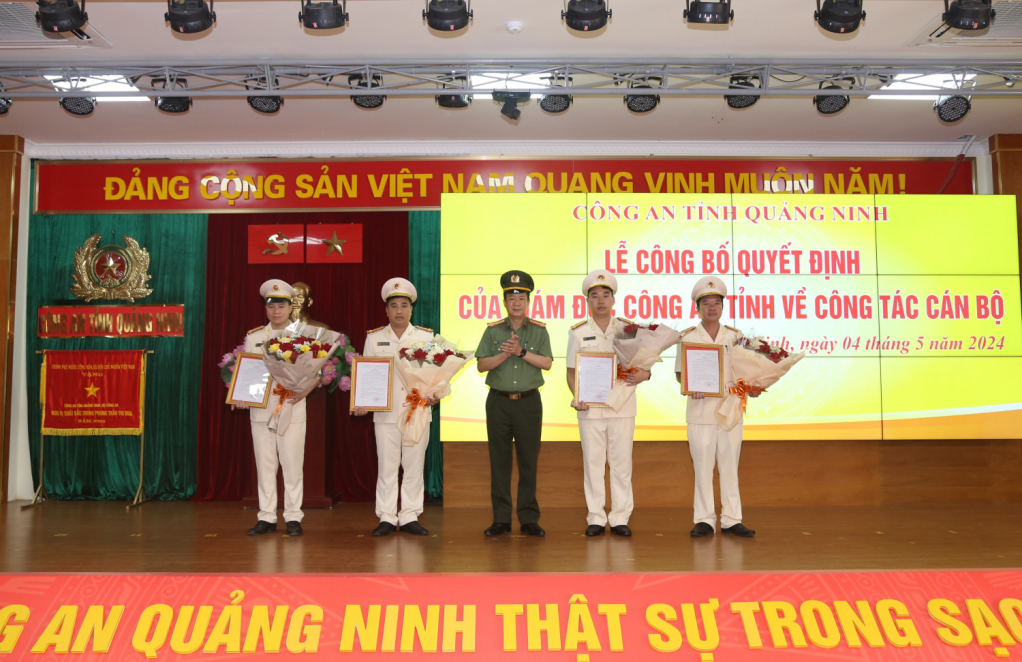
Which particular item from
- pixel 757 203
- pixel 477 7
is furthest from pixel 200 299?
pixel 757 203

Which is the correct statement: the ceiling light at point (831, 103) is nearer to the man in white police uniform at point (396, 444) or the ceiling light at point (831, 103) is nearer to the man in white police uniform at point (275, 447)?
the man in white police uniform at point (396, 444)

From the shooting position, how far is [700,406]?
15.6 ft

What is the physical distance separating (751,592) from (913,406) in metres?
3.30

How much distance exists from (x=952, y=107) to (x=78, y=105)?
6830 millimetres

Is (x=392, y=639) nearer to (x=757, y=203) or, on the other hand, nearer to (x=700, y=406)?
(x=700, y=406)

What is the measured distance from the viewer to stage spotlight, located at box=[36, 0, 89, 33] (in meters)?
4.32

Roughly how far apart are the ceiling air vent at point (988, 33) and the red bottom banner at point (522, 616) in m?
3.50

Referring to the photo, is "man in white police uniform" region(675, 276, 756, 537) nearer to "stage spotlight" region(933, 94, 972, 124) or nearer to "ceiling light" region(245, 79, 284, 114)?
"stage spotlight" region(933, 94, 972, 124)

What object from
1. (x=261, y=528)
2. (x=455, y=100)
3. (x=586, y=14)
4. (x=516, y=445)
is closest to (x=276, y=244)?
(x=455, y=100)

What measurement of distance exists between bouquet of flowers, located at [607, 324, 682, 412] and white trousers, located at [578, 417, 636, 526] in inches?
5.7

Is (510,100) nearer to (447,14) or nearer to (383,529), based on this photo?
(447,14)

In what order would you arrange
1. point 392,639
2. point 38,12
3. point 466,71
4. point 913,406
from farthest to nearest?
point 913,406, point 466,71, point 38,12, point 392,639

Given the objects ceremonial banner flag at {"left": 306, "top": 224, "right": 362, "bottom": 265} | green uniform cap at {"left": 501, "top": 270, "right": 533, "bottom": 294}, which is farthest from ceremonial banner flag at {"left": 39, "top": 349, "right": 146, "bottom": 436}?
green uniform cap at {"left": 501, "top": 270, "right": 533, "bottom": 294}

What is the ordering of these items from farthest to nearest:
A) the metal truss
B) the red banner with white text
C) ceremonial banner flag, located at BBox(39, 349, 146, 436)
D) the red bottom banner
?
the red banner with white text, ceremonial banner flag, located at BBox(39, 349, 146, 436), the metal truss, the red bottom banner
